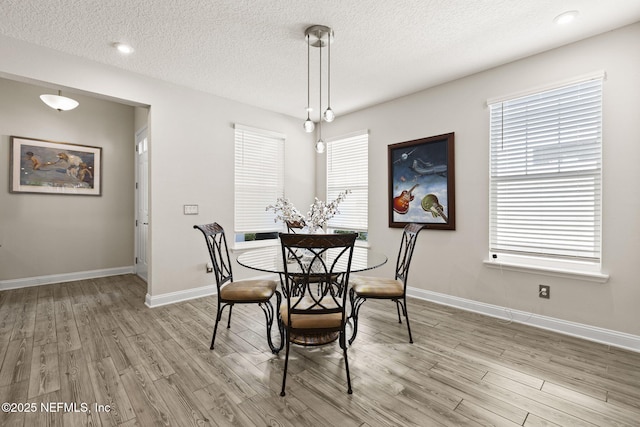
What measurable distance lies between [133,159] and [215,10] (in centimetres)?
397

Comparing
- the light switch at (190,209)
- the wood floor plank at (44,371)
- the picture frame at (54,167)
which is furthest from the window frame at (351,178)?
the picture frame at (54,167)

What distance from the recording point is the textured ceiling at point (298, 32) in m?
2.24

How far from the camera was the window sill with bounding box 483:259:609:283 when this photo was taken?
8.43 ft

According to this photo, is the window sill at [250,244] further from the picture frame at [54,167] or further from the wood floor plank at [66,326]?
the picture frame at [54,167]

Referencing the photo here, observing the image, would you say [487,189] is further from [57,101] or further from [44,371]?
[57,101]

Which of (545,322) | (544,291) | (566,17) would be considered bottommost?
(545,322)

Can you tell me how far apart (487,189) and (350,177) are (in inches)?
80.7

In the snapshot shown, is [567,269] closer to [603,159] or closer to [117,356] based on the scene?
[603,159]

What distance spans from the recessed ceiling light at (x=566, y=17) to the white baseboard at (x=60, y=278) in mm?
6580

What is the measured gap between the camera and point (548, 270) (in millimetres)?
2795

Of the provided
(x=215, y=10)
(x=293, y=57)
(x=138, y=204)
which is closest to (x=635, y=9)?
(x=293, y=57)

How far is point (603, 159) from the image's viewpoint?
256 cm

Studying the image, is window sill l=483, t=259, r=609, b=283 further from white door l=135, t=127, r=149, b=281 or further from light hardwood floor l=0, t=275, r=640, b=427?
white door l=135, t=127, r=149, b=281

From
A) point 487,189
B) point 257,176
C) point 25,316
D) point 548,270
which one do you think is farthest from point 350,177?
point 25,316
